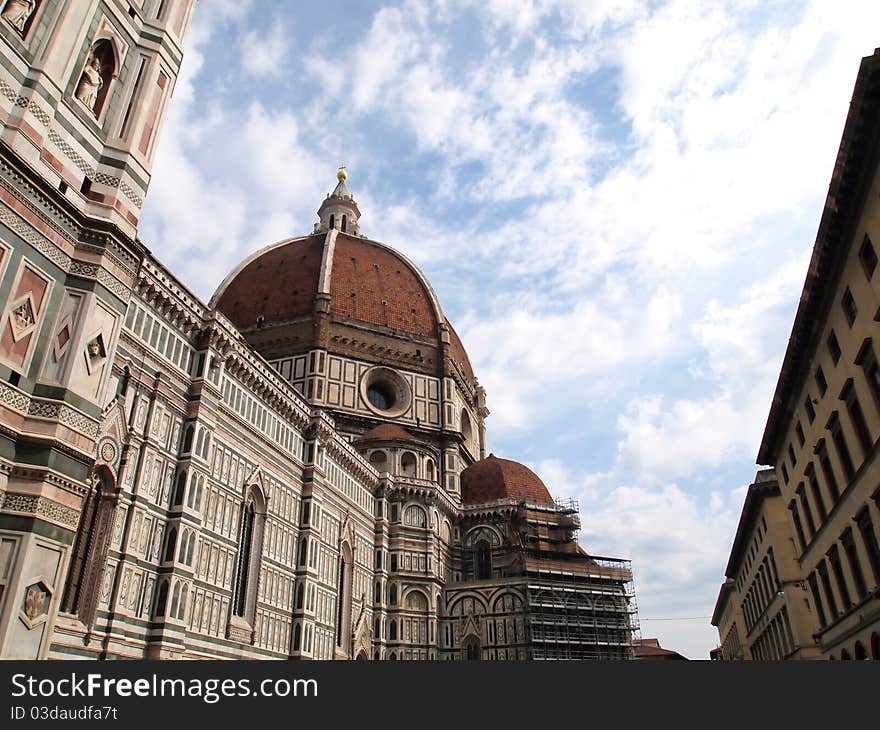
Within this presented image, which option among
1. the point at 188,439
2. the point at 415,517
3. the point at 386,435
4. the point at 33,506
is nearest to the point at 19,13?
the point at 33,506

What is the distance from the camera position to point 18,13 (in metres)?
10.6

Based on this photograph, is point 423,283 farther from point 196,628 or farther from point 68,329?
point 68,329

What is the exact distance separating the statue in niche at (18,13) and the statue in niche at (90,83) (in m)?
1.09

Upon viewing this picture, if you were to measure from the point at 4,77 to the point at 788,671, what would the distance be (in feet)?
44.6

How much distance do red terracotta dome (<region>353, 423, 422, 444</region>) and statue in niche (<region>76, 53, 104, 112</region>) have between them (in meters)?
40.0

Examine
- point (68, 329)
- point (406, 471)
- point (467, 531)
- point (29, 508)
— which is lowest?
point (29, 508)

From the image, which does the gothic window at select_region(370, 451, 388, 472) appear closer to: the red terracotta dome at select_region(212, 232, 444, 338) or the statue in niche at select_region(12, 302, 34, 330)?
the red terracotta dome at select_region(212, 232, 444, 338)

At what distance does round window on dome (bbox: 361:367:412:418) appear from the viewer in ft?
183

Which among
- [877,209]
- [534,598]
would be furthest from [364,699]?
[534,598]

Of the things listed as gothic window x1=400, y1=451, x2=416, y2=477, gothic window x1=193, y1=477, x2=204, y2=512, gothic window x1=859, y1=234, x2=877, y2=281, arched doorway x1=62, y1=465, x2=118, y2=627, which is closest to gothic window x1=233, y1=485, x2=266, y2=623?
gothic window x1=193, y1=477, x2=204, y2=512

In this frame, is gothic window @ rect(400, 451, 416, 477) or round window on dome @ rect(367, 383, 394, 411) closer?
gothic window @ rect(400, 451, 416, 477)

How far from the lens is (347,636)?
39375 millimetres

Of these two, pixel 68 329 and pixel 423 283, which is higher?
pixel 423 283

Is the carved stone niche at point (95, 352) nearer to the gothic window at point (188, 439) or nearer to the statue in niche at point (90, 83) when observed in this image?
the statue in niche at point (90, 83)
